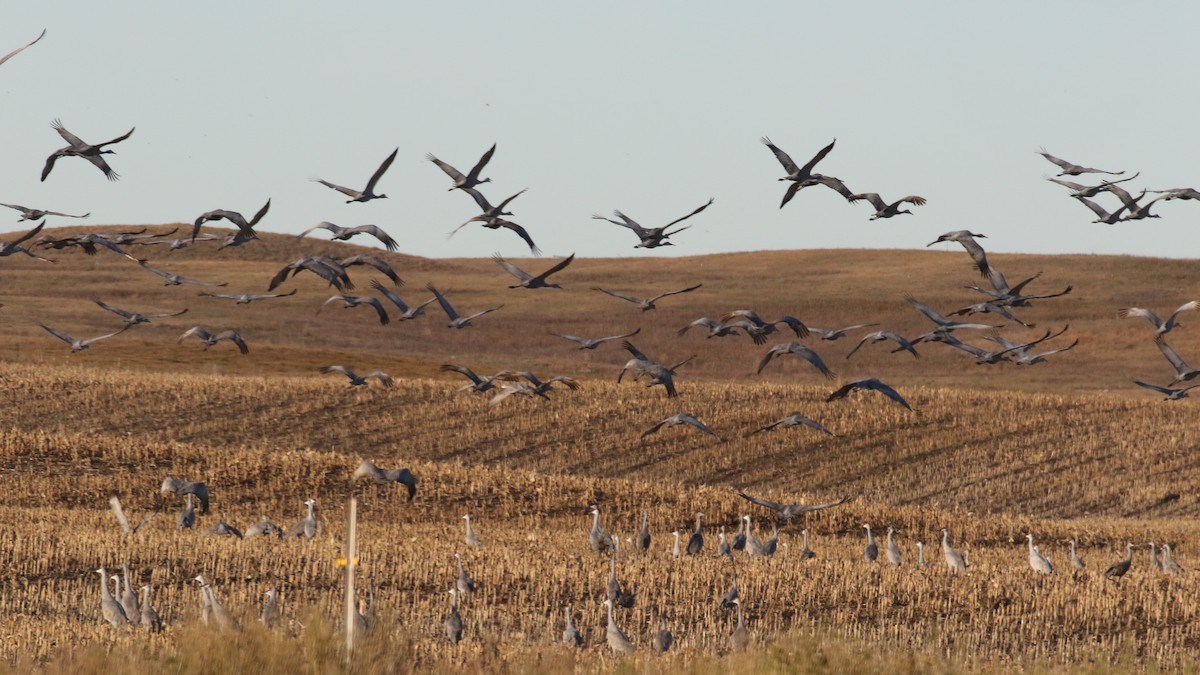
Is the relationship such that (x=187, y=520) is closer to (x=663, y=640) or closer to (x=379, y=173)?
(x=379, y=173)

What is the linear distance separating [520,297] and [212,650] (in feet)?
257

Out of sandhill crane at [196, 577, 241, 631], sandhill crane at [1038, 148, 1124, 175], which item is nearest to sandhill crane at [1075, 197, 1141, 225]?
sandhill crane at [1038, 148, 1124, 175]

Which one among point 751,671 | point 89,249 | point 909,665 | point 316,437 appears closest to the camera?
point 751,671

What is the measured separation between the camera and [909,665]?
11.9 meters

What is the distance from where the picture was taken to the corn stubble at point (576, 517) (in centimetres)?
1506

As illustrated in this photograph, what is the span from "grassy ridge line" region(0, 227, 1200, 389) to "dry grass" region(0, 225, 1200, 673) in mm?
423

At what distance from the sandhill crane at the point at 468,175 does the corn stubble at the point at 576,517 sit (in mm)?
4867

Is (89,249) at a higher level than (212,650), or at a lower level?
higher

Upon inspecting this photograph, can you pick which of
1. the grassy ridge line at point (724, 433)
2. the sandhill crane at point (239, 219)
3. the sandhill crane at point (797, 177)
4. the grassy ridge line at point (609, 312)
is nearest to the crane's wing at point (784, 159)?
the sandhill crane at point (797, 177)

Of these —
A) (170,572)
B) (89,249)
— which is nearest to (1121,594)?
(170,572)

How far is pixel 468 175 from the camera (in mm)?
21656

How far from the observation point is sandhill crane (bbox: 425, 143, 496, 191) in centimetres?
2133

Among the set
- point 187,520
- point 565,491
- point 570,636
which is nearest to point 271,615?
point 570,636

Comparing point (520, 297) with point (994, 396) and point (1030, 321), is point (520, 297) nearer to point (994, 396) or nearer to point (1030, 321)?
point (1030, 321)
